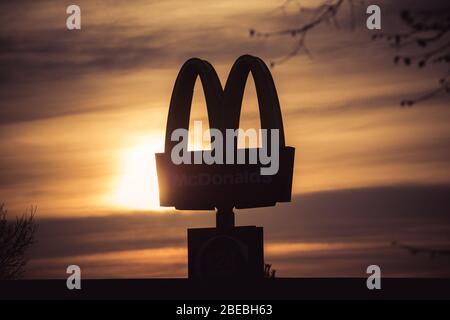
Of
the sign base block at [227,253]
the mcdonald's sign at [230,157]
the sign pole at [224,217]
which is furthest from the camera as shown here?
the sign pole at [224,217]

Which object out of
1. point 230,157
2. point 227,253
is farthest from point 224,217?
point 230,157

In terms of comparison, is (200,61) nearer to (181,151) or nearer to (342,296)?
(181,151)

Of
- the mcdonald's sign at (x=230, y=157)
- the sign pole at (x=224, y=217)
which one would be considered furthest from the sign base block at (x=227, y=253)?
the mcdonald's sign at (x=230, y=157)

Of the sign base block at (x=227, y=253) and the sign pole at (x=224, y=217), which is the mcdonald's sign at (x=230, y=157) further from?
the sign base block at (x=227, y=253)

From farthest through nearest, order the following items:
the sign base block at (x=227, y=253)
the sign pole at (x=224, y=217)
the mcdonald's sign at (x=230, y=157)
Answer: the sign pole at (x=224, y=217) → the sign base block at (x=227, y=253) → the mcdonald's sign at (x=230, y=157)

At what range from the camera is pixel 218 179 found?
28.5m

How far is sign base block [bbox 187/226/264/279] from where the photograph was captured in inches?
1127

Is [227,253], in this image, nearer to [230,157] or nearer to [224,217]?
[224,217]

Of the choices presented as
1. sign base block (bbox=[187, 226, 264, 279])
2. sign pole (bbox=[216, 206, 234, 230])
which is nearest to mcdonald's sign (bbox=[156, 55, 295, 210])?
sign pole (bbox=[216, 206, 234, 230])

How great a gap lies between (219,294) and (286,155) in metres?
5.47

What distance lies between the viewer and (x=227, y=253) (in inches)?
1129

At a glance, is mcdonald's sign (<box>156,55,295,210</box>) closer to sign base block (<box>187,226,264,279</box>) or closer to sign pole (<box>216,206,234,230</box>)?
sign pole (<box>216,206,234,230</box>)

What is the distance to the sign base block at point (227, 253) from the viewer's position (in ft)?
93.9
